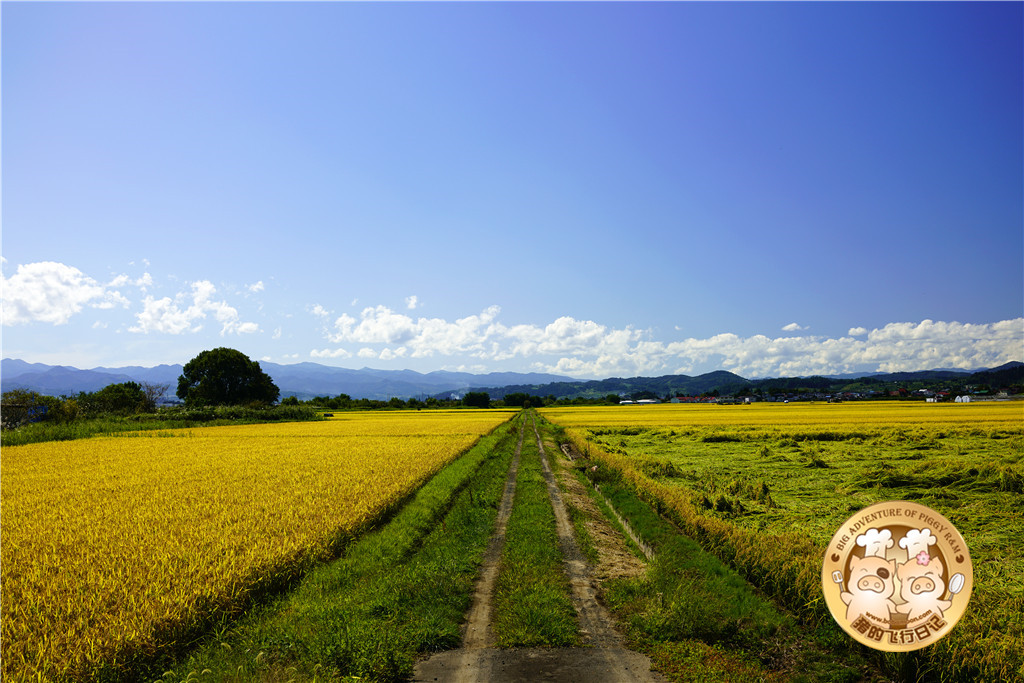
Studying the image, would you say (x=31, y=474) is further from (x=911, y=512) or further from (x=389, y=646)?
(x=911, y=512)

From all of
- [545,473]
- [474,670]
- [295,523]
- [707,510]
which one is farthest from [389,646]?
[545,473]

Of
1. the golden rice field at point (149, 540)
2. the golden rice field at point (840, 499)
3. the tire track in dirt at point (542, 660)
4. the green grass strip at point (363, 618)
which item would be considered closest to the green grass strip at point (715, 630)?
the tire track in dirt at point (542, 660)

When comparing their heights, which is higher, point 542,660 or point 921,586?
point 921,586

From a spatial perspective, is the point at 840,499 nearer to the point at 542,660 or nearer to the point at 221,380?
the point at 542,660

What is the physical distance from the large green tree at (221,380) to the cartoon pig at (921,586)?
107 m

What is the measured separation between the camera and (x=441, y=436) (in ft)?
131

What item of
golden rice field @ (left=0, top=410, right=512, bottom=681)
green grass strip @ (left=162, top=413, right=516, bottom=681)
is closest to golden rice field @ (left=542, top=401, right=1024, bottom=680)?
green grass strip @ (left=162, top=413, right=516, bottom=681)

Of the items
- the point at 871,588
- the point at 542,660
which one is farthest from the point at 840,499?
the point at 871,588

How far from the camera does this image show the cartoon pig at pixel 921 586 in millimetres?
3752

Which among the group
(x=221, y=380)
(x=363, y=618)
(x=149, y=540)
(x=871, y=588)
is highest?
(x=221, y=380)

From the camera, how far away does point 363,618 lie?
7855 millimetres

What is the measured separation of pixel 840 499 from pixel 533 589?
36.7ft

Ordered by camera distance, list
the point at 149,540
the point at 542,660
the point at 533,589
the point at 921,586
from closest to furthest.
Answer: the point at 921,586 → the point at 542,660 → the point at 533,589 → the point at 149,540

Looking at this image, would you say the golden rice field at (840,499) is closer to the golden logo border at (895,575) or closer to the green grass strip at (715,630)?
the green grass strip at (715,630)
